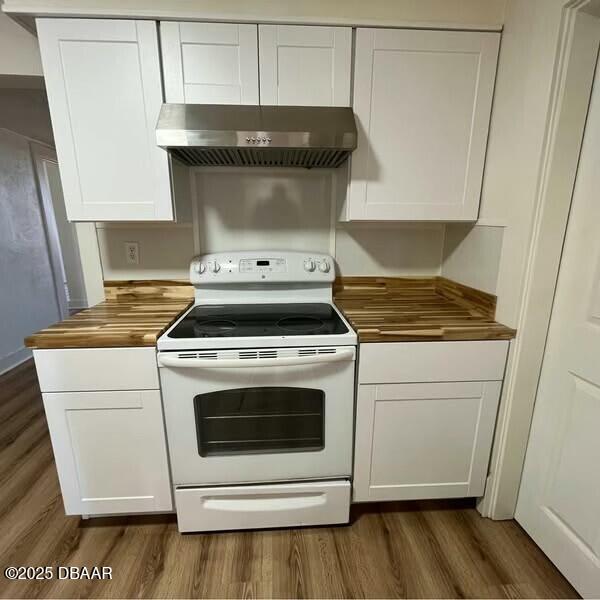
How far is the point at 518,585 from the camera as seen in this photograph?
1157 mm

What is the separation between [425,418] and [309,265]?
0.85 m

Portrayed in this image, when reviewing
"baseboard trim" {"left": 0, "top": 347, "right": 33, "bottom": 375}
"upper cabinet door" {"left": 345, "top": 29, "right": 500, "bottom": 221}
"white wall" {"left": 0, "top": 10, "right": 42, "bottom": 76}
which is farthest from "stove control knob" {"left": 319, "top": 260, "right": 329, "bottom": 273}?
"baseboard trim" {"left": 0, "top": 347, "right": 33, "bottom": 375}

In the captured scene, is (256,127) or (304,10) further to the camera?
(304,10)

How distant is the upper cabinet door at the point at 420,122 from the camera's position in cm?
126

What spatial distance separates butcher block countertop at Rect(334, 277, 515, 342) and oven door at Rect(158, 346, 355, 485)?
0.70 feet

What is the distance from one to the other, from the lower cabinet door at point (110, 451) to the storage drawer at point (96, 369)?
0.11ft

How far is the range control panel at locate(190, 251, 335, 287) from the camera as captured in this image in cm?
158

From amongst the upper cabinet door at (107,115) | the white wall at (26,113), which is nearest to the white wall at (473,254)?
the upper cabinet door at (107,115)

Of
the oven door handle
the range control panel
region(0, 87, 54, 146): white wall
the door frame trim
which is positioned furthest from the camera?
region(0, 87, 54, 146): white wall

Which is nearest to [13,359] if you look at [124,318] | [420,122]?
[124,318]

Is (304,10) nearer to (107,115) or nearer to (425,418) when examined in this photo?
(107,115)

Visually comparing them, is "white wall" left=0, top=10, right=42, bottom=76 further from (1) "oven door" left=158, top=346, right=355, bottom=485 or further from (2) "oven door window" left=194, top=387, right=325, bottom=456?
(2) "oven door window" left=194, top=387, right=325, bottom=456

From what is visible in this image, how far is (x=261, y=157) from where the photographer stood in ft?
4.70

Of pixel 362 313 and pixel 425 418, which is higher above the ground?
pixel 362 313
